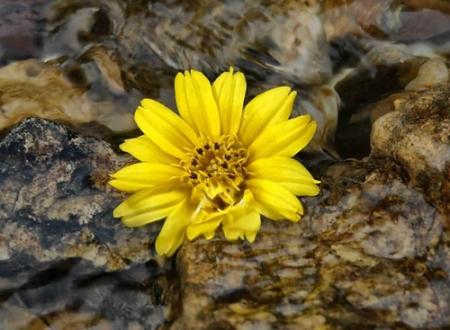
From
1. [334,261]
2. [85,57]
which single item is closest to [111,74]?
[85,57]

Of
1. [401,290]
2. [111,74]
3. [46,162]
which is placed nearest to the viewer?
[401,290]

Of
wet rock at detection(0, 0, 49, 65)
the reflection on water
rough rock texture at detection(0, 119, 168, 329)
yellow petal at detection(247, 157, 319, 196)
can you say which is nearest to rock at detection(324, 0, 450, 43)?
the reflection on water

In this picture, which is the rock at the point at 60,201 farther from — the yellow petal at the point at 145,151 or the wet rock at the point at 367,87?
the wet rock at the point at 367,87

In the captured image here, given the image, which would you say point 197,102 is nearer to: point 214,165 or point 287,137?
point 214,165

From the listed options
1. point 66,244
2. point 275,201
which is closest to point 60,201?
point 66,244

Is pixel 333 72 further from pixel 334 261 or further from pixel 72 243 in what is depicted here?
pixel 72 243

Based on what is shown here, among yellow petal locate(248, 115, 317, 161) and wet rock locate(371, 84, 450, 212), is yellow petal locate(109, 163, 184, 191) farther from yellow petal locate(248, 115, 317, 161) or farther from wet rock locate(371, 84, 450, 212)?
wet rock locate(371, 84, 450, 212)

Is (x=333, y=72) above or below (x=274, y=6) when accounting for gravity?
below
